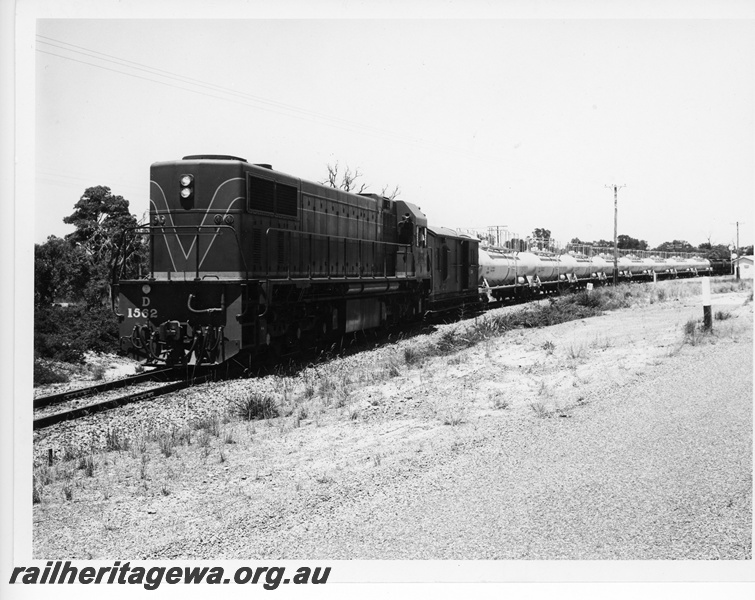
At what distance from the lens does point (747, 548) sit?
4906mm

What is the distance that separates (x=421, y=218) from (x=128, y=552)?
16360 mm

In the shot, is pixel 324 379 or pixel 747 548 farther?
pixel 324 379

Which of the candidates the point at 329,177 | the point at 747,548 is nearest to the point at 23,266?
the point at 747,548

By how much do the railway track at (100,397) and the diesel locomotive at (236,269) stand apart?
0.51 metres

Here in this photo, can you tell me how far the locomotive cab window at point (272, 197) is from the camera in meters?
12.0

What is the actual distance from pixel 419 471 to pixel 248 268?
666 cm

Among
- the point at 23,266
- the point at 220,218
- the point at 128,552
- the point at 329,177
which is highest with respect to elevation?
the point at 329,177

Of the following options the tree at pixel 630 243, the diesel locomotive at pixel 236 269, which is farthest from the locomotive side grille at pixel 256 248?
the tree at pixel 630 243

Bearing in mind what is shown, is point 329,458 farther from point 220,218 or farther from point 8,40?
point 220,218

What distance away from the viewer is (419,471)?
6.02 metres

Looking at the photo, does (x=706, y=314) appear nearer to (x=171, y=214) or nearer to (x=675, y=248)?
(x=171, y=214)

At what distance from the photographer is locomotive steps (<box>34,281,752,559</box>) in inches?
195

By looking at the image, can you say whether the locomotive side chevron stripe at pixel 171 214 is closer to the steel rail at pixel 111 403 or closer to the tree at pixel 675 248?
the steel rail at pixel 111 403

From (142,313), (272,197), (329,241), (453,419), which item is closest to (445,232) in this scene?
(329,241)
